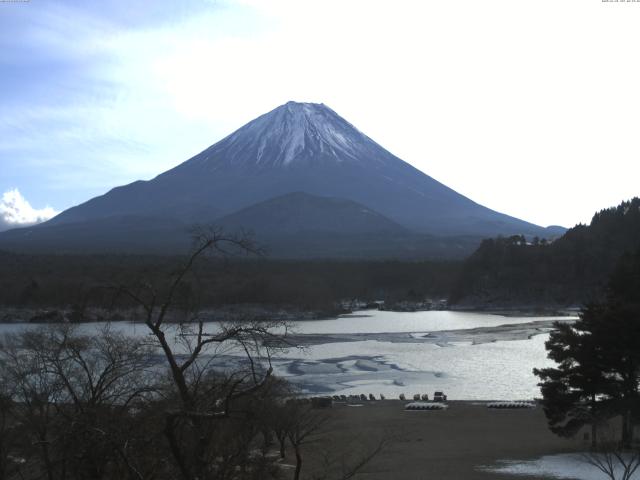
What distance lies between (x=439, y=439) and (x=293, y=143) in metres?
141

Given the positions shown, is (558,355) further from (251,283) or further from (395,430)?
(251,283)

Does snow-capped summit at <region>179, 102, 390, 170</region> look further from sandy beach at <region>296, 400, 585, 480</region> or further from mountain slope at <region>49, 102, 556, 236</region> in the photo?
sandy beach at <region>296, 400, 585, 480</region>

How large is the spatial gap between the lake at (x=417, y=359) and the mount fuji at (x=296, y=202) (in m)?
58.7

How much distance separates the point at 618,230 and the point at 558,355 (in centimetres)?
6694

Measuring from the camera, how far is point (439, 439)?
18.0 metres

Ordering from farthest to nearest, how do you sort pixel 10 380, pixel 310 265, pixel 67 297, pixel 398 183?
pixel 398 183 < pixel 310 265 < pixel 67 297 < pixel 10 380

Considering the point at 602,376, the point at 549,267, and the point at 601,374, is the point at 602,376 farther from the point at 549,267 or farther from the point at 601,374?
the point at 549,267

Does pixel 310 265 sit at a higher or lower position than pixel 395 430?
higher

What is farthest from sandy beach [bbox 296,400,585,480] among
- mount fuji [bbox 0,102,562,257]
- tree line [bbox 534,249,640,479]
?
mount fuji [bbox 0,102,562,257]

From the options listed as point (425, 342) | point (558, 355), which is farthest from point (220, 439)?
point (425, 342)

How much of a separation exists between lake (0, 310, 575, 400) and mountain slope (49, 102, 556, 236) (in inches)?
3475

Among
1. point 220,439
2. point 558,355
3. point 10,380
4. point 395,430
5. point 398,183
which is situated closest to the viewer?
point 220,439

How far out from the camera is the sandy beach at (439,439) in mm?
14914

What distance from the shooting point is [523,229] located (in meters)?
143
